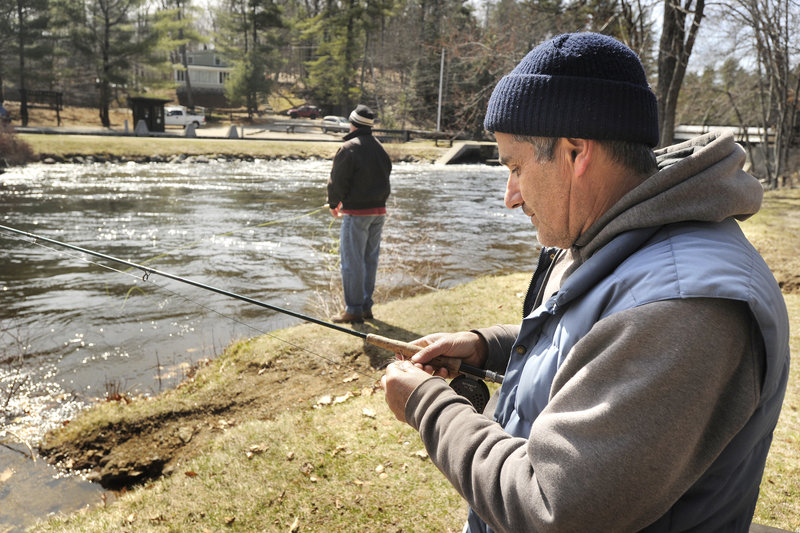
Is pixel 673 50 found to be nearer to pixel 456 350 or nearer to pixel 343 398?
pixel 343 398

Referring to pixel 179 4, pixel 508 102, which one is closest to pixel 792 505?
pixel 508 102

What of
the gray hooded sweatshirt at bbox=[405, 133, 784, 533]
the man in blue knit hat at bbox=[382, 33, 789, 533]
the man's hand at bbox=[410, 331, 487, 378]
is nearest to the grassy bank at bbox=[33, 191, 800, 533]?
the man's hand at bbox=[410, 331, 487, 378]

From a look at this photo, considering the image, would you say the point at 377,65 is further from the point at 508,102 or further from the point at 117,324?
the point at 508,102

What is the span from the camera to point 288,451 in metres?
4.18

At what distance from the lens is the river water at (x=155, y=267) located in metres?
5.84

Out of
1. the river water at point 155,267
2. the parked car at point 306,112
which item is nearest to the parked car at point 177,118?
the parked car at point 306,112

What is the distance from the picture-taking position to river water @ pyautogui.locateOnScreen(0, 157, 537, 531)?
19.1 ft

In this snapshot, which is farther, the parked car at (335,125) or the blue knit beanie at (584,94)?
the parked car at (335,125)

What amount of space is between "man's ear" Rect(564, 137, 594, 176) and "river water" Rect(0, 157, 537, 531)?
13.6 ft

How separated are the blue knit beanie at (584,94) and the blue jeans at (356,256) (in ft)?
17.9

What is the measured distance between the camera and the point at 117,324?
26.6ft

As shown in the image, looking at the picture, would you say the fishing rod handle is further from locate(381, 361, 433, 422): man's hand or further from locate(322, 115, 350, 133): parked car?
locate(322, 115, 350, 133): parked car

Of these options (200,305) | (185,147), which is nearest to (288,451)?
(200,305)

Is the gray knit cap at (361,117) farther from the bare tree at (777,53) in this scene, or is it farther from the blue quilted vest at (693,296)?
the bare tree at (777,53)
